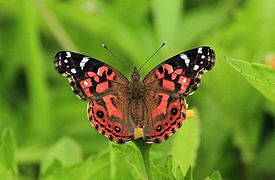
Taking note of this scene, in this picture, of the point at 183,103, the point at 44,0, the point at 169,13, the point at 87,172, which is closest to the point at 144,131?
the point at 183,103

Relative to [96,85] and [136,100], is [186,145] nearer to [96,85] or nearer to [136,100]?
[136,100]

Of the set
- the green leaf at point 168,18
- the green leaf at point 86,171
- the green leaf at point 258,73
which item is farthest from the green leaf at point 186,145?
the green leaf at point 168,18

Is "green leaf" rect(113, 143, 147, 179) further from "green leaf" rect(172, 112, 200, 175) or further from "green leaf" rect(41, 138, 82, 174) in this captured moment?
"green leaf" rect(41, 138, 82, 174)

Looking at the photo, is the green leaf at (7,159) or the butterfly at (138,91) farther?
the green leaf at (7,159)

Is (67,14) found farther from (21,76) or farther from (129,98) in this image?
(129,98)

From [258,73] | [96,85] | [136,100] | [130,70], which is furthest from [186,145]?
[130,70]

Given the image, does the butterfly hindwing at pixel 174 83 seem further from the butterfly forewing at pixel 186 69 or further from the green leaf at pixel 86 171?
the green leaf at pixel 86 171
